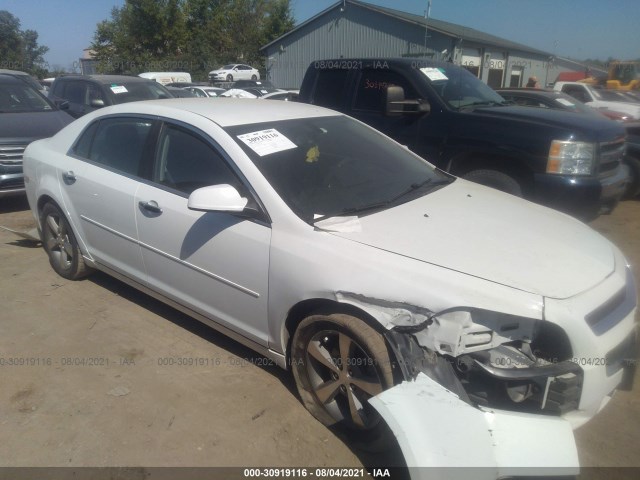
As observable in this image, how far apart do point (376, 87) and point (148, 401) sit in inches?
159

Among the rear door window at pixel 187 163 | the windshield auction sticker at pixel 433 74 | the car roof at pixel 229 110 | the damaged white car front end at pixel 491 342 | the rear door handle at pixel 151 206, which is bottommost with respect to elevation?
the damaged white car front end at pixel 491 342

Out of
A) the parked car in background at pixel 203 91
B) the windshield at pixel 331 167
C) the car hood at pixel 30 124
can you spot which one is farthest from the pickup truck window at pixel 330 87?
the parked car in background at pixel 203 91

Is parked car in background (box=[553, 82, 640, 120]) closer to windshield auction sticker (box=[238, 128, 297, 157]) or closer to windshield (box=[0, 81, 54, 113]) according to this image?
windshield auction sticker (box=[238, 128, 297, 157])

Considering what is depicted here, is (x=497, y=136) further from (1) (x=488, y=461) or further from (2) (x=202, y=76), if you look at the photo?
(2) (x=202, y=76)

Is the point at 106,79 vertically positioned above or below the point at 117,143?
above

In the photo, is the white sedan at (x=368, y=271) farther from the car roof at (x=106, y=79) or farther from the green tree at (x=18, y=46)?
the green tree at (x=18, y=46)

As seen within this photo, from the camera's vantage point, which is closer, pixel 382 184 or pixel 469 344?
pixel 469 344

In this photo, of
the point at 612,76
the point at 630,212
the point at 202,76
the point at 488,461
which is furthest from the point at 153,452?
the point at 202,76

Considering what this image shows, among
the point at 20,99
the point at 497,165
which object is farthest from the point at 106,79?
the point at 497,165

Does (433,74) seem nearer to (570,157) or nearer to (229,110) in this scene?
(570,157)

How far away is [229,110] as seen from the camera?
3.29m

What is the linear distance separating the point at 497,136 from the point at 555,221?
1.82 m

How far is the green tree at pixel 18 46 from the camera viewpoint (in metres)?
47.0

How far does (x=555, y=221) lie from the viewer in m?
2.91
